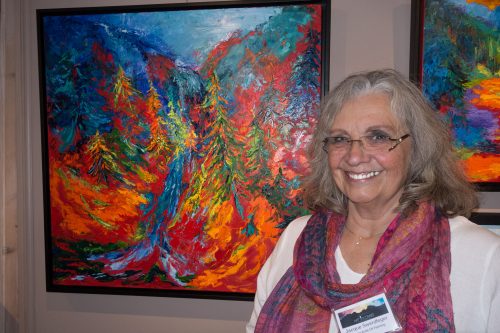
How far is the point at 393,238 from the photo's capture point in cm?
134

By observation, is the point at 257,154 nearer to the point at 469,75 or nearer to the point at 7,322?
the point at 469,75

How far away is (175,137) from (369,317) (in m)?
1.25

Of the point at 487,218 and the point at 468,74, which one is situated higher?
the point at 468,74

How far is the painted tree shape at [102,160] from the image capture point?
219 cm

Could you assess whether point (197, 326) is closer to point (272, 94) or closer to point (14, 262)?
point (14, 262)

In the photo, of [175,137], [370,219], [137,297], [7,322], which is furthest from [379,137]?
[7,322]

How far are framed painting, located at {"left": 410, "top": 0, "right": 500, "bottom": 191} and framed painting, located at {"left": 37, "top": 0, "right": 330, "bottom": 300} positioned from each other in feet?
1.50

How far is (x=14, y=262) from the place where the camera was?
2354mm

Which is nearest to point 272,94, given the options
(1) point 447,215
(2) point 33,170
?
(1) point 447,215

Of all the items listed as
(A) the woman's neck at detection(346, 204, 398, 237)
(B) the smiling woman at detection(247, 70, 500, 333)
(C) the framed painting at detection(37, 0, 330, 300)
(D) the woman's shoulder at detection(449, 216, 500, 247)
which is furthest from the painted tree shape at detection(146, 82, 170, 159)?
(D) the woman's shoulder at detection(449, 216, 500, 247)

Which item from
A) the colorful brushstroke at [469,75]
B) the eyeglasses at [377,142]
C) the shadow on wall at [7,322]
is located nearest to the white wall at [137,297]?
the shadow on wall at [7,322]

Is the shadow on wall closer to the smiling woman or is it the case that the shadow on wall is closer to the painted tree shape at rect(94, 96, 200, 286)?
the painted tree shape at rect(94, 96, 200, 286)

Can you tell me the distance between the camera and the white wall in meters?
2.03

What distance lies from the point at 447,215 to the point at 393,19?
3.50 ft
